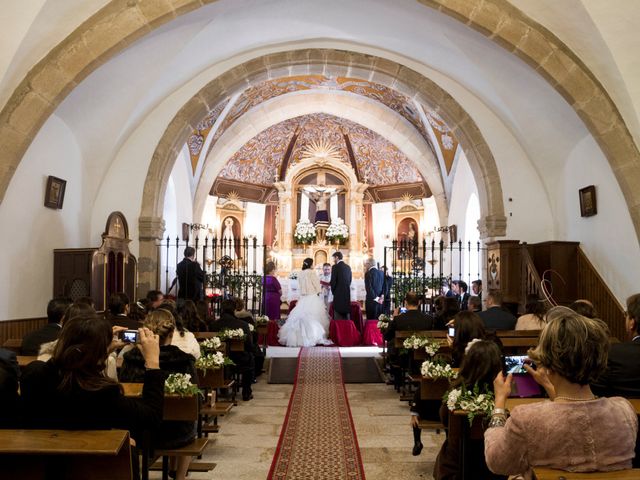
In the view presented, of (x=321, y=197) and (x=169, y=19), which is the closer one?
(x=169, y=19)

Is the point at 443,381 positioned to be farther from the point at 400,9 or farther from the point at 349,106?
the point at 349,106

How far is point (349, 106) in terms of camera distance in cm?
1694

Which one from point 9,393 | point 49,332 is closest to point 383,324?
point 49,332

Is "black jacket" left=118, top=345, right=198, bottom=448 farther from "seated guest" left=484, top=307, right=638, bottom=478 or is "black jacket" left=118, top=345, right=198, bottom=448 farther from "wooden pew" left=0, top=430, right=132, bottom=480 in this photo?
"seated guest" left=484, top=307, right=638, bottom=478

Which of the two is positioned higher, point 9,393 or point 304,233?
point 304,233

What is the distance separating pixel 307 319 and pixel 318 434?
6.11 m

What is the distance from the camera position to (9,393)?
9.32 ft


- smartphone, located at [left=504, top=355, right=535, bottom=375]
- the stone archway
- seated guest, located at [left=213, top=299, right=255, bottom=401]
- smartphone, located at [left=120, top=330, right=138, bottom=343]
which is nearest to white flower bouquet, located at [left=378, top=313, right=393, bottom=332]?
seated guest, located at [left=213, top=299, right=255, bottom=401]

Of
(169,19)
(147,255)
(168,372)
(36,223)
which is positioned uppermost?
(169,19)

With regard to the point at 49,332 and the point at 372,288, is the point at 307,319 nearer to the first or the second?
the point at 372,288

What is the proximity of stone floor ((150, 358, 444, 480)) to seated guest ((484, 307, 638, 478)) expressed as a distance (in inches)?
106

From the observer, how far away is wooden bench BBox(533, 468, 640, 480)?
215 centimetres

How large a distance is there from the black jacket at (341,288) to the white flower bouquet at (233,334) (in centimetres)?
484

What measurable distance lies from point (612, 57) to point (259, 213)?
13698 millimetres
